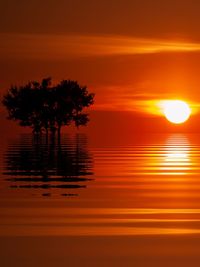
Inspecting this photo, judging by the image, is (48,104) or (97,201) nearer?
(97,201)

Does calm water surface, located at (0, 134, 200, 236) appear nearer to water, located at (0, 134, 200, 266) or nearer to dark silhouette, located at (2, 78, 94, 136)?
water, located at (0, 134, 200, 266)

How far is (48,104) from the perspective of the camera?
315ft

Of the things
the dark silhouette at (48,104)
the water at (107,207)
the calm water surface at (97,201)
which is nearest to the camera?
the water at (107,207)

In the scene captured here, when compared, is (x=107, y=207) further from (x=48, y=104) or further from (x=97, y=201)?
(x=48, y=104)

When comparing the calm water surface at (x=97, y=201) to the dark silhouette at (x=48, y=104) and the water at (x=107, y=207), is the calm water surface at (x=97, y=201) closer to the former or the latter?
the water at (x=107, y=207)

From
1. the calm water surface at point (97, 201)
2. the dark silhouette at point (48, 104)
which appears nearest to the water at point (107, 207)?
the calm water surface at point (97, 201)

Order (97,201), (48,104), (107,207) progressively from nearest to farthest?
(107,207)
(97,201)
(48,104)

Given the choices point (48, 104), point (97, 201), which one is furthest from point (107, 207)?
point (48, 104)

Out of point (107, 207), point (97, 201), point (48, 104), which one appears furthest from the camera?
point (48, 104)

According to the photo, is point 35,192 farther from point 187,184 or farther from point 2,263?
point 2,263

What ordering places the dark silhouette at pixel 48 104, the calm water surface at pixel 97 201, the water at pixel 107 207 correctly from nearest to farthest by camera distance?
the water at pixel 107 207 → the calm water surface at pixel 97 201 → the dark silhouette at pixel 48 104

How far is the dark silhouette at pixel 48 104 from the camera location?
92.4 metres

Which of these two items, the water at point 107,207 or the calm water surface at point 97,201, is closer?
the water at point 107,207

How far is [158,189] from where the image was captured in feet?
62.2
